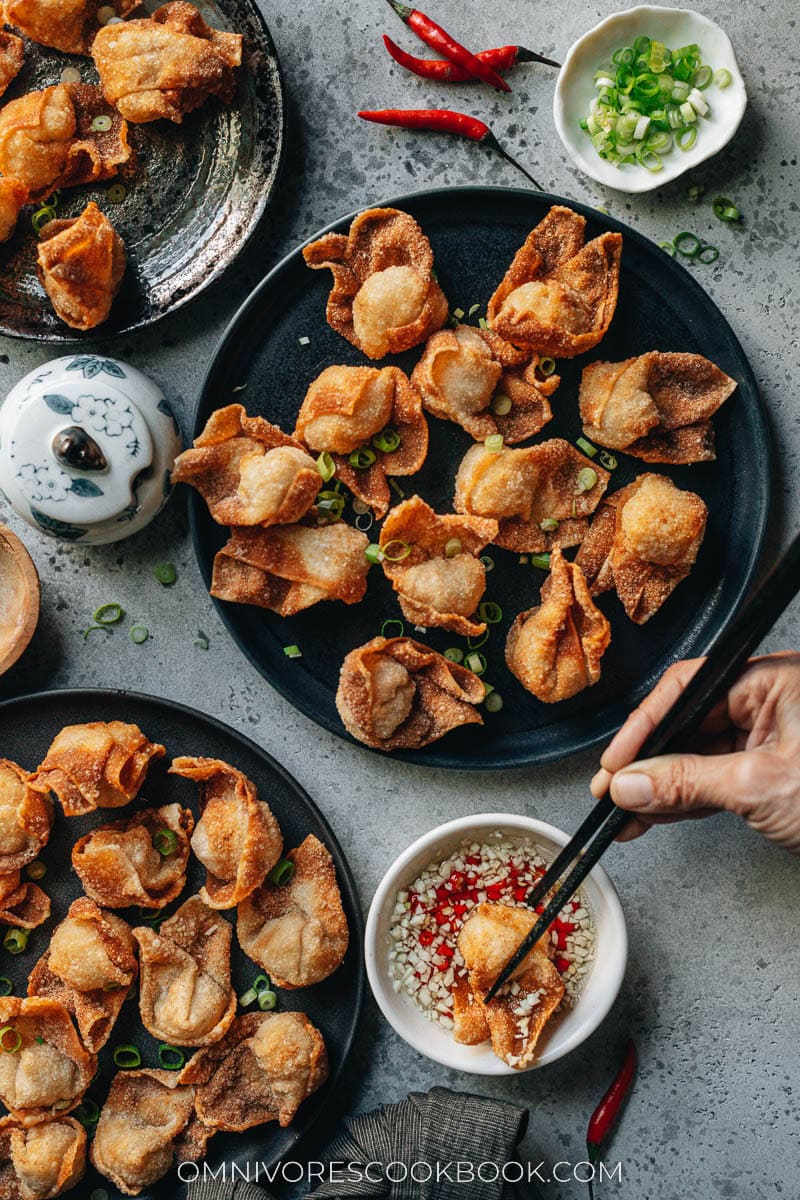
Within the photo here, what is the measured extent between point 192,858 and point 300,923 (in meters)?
0.41

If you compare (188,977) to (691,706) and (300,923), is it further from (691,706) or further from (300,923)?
(691,706)

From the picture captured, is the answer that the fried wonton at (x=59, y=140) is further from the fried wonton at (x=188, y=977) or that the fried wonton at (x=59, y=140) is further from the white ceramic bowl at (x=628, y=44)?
the fried wonton at (x=188, y=977)

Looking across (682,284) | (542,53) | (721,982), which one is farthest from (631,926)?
(542,53)

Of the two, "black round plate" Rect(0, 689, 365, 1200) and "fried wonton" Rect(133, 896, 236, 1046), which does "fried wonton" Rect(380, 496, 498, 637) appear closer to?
"black round plate" Rect(0, 689, 365, 1200)

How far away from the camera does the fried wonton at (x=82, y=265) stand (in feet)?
9.45

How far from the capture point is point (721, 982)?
3080mm

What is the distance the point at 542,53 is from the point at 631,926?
2.70m

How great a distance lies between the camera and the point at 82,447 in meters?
2.64

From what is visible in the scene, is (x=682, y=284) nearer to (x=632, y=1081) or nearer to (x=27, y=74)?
(x=27, y=74)

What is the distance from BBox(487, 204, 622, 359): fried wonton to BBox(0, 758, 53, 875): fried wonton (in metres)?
1.96

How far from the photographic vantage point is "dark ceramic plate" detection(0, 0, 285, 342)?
3049 millimetres

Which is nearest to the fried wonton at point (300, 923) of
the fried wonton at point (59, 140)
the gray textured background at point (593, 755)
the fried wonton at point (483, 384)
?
the gray textured background at point (593, 755)

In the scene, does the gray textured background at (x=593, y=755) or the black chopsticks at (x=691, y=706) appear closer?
the black chopsticks at (x=691, y=706)

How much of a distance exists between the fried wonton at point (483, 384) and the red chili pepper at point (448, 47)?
2.56 feet
